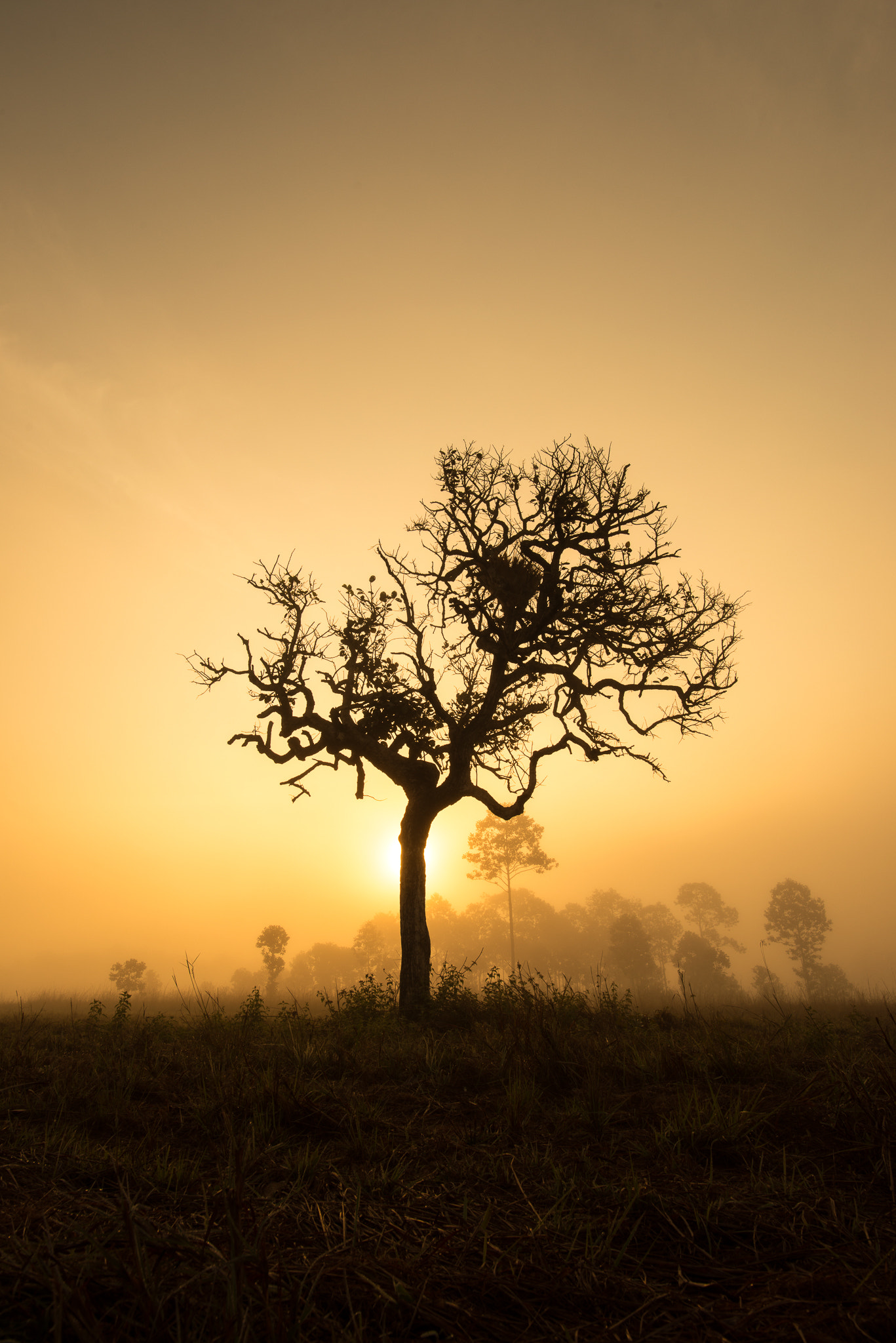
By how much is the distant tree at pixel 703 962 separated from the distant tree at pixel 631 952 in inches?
217

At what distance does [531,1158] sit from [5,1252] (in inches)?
93.2

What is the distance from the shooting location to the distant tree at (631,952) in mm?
63438

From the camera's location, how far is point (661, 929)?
8556cm

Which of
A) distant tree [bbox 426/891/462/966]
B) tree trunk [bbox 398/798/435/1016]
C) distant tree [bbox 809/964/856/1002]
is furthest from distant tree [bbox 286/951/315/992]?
tree trunk [bbox 398/798/435/1016]

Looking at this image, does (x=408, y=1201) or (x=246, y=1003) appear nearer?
(x=408, y=1201)

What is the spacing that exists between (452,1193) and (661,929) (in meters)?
95.1

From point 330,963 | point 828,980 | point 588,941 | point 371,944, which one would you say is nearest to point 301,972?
point 330,963

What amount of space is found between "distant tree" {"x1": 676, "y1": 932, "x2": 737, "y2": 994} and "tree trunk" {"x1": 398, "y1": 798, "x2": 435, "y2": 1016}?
216 ft

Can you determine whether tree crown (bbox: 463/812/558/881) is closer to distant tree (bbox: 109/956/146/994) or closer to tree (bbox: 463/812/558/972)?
tree (bbox: 463/812/558/972)

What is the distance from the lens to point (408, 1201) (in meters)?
2.65

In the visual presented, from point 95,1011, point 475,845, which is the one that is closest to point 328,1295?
point 95,1011

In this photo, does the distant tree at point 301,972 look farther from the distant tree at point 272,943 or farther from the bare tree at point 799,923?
the bare tree at point 799,923

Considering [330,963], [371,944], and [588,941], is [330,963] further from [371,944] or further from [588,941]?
[588,941]

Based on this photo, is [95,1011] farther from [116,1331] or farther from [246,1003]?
[116,1331]
